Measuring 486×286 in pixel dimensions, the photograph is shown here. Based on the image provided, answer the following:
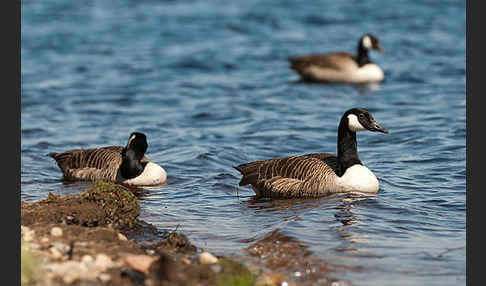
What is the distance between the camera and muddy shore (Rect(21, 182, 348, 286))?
6.07m

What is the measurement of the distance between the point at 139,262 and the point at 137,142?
552cm

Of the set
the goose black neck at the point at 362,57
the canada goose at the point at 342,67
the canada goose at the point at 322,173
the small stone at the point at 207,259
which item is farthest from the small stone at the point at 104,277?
the goose black neck at the point at 362,57

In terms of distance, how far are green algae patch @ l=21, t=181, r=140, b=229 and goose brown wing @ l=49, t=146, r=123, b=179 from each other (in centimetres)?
336

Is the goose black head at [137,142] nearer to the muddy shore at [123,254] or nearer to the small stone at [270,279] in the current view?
the muddy shore at [123,254]

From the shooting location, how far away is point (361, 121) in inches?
416

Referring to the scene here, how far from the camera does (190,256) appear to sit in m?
7.47

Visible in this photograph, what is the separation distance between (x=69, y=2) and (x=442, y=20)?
16.2 metres

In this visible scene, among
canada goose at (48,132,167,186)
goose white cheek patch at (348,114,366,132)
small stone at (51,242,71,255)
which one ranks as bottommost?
small stone at (51,242,71,255)

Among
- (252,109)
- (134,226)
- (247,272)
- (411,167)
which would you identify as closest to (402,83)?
(252,109)

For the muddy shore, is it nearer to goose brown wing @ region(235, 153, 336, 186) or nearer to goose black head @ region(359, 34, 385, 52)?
goose brown wing @ region(235, 153, 336, 186)

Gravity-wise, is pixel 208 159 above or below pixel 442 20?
below

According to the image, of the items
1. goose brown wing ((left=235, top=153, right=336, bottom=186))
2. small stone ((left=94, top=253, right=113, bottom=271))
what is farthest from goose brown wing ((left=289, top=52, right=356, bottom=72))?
small stone ((left=94, top=253, right=113, bottom=271))

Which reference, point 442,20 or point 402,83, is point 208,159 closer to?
point 402,83

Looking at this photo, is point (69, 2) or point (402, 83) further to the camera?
point (69, 2)
